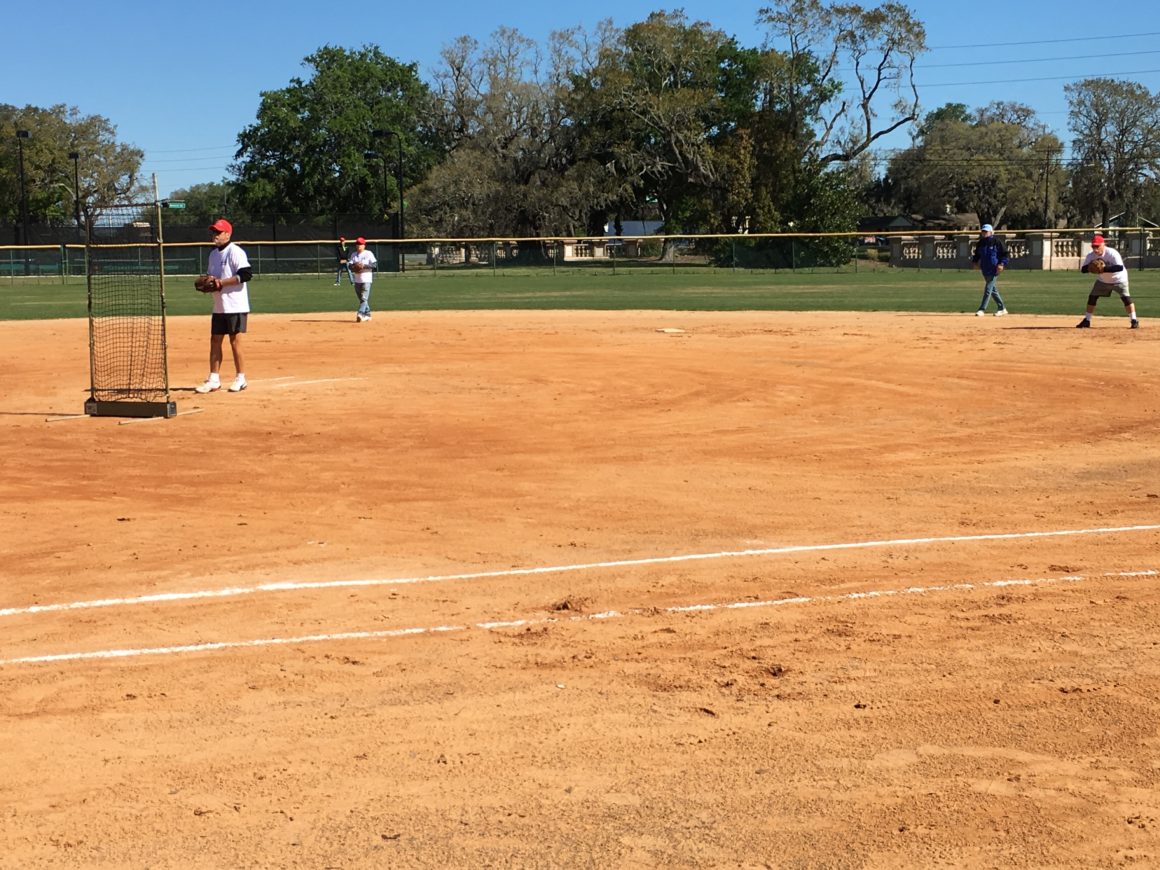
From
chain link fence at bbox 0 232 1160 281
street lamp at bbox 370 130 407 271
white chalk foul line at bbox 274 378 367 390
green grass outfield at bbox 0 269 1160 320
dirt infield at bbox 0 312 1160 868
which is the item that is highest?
street lamp at bbox 370 130 407 271

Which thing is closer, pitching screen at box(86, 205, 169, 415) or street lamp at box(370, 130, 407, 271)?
pitching screen at box(86, 205, 169, 415)

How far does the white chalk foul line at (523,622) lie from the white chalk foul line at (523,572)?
2.86 feet

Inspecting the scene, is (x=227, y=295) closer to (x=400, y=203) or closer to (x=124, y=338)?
(x=124, y=338)

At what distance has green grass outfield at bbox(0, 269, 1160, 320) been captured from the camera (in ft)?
113

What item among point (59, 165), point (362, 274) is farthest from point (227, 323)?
point (59, 165)

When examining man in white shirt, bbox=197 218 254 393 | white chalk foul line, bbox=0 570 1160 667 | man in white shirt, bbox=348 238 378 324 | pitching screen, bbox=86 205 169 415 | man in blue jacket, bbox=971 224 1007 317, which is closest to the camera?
white chalk foul line, bbox=0 570 1160 667

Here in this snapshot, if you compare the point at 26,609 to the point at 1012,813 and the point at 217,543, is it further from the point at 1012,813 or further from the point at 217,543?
the point at 1012,813

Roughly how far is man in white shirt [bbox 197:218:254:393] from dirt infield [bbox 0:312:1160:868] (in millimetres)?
2380

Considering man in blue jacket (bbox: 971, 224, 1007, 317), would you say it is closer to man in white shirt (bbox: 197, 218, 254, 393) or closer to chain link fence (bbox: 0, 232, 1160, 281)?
man in white shirt (bbox: 197, 218, 254, 393)

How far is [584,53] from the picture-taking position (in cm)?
8194

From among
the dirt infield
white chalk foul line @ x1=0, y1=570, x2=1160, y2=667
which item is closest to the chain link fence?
the dirt infield

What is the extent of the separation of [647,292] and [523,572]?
36.1 meters

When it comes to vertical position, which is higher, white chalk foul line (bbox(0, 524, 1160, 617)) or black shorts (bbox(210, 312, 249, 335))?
black shorts (bbox(210, 312, 249, 335))

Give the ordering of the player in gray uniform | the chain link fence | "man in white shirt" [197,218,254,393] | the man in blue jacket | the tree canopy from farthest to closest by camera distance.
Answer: the tree canopy → the chain link fence → the man in blue jacket → the player in gray uniform → "man in white shirt" [197,218,254,393]
